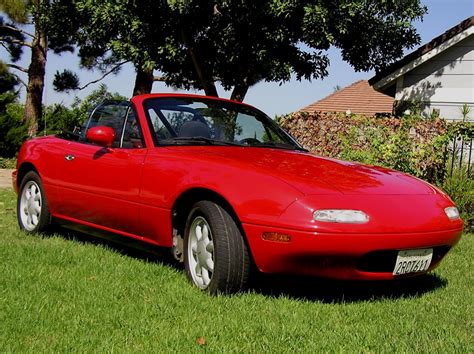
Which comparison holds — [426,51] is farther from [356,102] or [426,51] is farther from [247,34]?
[356,102]

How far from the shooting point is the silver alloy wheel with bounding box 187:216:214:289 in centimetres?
421

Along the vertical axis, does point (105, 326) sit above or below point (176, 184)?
below

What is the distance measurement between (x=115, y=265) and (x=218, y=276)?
1210mm

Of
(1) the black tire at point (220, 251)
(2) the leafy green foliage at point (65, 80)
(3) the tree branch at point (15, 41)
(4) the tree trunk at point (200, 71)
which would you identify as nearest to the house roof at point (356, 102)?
(2) the leafy green foliage at point (65, 80)

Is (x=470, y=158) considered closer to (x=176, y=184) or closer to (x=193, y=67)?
(x=176, y=184)

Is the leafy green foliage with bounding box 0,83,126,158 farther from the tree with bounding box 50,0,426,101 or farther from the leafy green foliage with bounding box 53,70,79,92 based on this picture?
the tree with bounding box 50,0,426,101

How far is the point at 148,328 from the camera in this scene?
3398 mm

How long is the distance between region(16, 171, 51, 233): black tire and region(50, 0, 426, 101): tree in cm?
591

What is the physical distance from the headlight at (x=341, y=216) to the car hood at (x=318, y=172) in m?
0.16

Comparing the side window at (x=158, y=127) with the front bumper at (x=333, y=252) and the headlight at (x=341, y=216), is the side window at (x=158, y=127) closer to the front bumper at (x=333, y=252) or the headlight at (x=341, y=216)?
the front bumper at (x=333, y=252)

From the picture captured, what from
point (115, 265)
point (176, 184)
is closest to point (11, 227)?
point (115, 265)

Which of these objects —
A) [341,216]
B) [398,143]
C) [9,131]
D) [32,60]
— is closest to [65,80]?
[32,60]

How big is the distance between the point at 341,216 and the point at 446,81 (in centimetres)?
945

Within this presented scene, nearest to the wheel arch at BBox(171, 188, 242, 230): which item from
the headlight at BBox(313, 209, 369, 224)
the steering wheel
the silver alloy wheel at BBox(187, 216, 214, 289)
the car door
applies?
the silver alloy wheel at BBox(187, 216, 214, 289)
